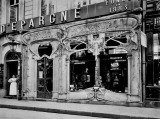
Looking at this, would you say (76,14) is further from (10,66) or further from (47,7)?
(10,66)

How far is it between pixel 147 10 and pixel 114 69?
3.30 meters

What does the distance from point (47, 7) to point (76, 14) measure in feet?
9.07

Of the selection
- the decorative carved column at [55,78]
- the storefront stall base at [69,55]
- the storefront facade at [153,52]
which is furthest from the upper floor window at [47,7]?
the storefront facade at [153,52]

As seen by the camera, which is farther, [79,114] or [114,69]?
[114,69]

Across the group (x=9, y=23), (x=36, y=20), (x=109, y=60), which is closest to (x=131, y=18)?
(x=109, y=60)

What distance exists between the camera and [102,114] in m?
10.8

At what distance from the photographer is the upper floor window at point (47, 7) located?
17.0 metres

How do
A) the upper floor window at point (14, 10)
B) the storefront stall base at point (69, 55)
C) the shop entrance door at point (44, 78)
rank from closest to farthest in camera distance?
the storefront stall base at point (69, 55)
the shop entrance door at point (44, 78)
the upper floor window at point (14, 10)

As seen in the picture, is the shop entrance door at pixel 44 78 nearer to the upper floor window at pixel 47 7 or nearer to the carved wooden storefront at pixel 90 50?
the carved wooden storefront at pixel 90 50

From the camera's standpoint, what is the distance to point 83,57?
15.1 metres

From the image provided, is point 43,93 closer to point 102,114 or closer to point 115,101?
point 115,101

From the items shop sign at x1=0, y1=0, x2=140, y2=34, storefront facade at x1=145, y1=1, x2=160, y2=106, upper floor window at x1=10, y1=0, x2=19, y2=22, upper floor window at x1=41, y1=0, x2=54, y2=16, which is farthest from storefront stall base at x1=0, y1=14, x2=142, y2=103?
upper floor window at x1=10, y1=0, x2=19, y2=22

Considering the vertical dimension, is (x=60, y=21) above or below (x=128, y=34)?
above

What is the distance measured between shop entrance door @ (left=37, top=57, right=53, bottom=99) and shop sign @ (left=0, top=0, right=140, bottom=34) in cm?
230
